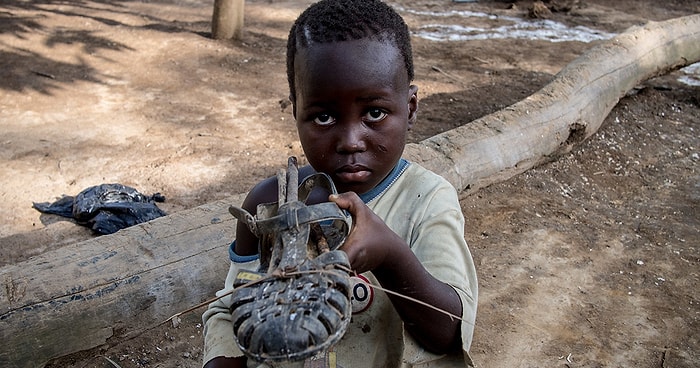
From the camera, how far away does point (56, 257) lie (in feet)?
8.06

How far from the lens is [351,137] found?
5.18ft

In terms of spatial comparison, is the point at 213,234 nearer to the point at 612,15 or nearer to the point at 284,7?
the point at 284,7

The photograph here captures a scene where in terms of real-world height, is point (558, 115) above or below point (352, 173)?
below

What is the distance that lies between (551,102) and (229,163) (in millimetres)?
2048

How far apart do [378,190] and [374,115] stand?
228mm

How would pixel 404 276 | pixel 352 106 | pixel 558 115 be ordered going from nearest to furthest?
1. pixel 404 276
2. pixel 352 106
3. pixel 558 115

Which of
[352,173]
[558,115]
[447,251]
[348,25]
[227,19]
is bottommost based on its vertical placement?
[227,19]

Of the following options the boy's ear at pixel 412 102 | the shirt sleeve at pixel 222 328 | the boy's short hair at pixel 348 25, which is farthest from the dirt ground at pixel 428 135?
the boy's short hair at pixel 348 25

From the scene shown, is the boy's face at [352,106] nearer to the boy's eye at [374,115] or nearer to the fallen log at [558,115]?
the boy's eye at [374,115]

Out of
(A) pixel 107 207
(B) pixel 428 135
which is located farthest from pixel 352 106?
(B) pixel 428 135

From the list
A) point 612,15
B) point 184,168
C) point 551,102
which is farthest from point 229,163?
point 612,15

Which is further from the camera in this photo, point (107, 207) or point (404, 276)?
point (107, 207)

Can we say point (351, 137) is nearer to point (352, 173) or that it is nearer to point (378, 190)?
point (352, 173)

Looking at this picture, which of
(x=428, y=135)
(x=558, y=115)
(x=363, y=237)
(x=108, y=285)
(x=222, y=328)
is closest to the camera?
(x=363, y=237)
